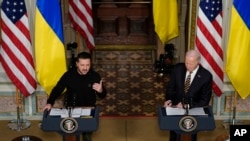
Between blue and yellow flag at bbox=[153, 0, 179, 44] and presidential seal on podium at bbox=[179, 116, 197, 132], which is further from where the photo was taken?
blue and yellow flag at bbox=[153, 0, 179, 44]

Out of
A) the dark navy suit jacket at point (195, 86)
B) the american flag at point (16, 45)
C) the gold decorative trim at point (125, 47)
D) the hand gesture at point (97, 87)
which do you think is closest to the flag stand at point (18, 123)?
the american flag at point (16, 45)

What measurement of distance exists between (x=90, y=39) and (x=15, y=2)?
2425 mm

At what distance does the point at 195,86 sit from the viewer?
18.7 ft

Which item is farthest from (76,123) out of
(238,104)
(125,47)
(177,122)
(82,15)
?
(125,47)

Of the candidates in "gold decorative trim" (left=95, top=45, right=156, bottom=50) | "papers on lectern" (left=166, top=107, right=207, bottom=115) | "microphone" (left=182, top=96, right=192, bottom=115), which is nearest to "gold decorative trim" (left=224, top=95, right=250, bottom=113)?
"microphone" (left=182, top=96, right=192, bottom=115)

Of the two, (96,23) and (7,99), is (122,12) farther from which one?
(7,99)

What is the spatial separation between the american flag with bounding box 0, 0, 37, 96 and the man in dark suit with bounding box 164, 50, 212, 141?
207 centimetres

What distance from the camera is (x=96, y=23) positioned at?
11.5 m

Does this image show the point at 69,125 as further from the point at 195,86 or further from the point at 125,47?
A: the point at 125,47

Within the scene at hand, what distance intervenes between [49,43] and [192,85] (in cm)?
203

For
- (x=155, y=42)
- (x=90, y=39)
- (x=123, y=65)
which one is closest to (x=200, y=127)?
(x=90, y=39)

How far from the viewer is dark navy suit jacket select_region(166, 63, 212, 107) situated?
5.66 meters

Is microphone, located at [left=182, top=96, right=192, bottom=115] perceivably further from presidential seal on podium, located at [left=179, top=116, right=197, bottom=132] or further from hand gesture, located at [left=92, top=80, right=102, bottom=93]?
hand gesture, located at [left=92, top=80, right=102, bottom=93]

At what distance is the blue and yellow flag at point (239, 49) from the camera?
20.6 feet
